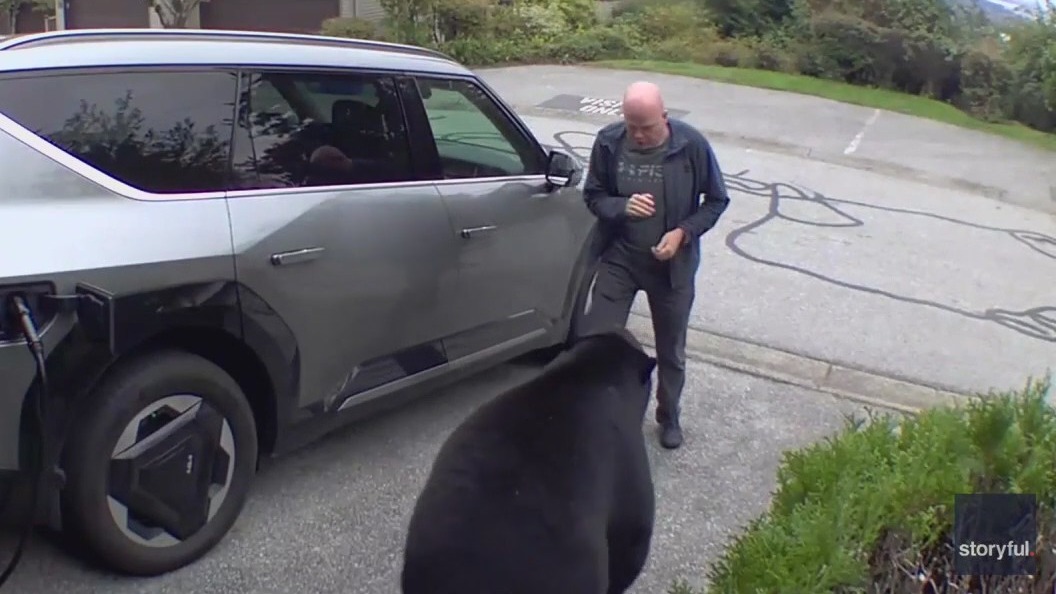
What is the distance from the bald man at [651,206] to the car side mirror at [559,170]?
0.39m

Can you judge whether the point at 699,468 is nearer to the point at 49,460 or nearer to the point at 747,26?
the point at 49,460

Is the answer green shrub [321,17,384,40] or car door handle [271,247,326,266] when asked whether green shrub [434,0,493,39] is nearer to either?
green shrub [321,17,384,40]

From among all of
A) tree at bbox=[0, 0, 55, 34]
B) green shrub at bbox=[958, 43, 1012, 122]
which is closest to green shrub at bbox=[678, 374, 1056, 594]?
green shrub at bbox=[958, 43, 1012, 122]

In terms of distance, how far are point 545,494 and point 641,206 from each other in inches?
94.4

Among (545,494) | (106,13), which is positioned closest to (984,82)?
(106,13)

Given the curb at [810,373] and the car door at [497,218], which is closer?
the car door at [497,218]

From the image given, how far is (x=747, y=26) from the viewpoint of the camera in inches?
940

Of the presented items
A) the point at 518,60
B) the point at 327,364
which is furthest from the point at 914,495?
the point at 518,60

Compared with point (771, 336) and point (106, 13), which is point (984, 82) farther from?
point (106, 13)

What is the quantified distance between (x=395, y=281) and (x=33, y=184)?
4.98ft

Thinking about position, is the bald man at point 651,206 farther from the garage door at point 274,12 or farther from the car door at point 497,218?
the garage door at point 274,12

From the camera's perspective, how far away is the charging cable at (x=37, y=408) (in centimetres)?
336

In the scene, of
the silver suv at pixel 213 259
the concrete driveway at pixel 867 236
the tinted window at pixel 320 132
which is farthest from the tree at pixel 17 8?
the tinted window at pixel 320 132

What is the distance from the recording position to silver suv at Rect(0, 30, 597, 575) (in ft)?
11.6
